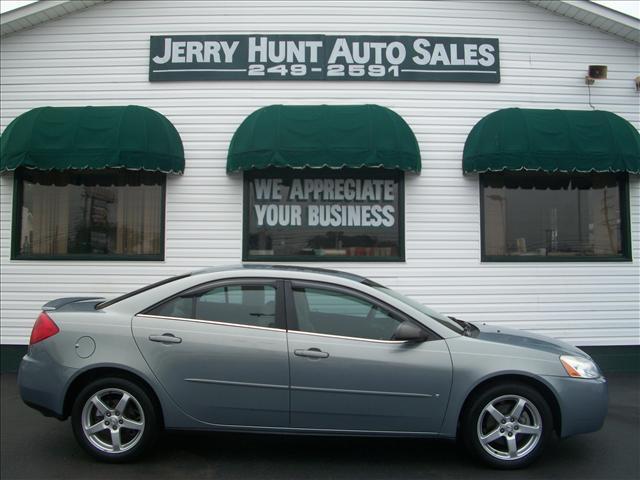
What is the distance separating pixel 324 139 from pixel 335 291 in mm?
3545

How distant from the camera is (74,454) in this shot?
459 cm

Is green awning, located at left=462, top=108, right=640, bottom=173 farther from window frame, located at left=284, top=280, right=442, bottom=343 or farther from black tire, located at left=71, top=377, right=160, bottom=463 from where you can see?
black tire, located at left=71, top=377, right=160, bottom=463

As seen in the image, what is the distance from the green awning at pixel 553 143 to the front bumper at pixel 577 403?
3934 mm

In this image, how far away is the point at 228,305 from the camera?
4445 millimetres

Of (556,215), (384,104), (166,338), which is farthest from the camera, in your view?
(556,215)

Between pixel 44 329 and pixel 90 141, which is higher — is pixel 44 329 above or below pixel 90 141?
below

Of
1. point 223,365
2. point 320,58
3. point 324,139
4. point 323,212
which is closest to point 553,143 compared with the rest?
point 324,139

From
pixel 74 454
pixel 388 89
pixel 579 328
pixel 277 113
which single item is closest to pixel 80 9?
pixel 277 113

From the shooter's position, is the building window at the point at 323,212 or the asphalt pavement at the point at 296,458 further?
the building window at the point at 323,212

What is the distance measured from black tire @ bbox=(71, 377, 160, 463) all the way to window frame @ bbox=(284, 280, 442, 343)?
1.32 metres

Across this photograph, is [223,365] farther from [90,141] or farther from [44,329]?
[90,141]

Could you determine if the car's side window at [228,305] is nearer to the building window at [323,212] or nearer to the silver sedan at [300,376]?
the silver sedan at [300,376]

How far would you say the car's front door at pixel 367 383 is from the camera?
4.16 meters

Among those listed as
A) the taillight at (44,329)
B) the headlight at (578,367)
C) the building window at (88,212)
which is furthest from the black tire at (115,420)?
the building window at (88,212)
